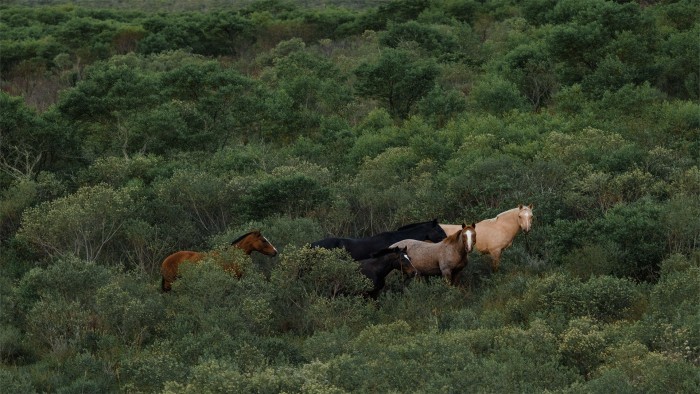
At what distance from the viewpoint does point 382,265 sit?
60.6 feet

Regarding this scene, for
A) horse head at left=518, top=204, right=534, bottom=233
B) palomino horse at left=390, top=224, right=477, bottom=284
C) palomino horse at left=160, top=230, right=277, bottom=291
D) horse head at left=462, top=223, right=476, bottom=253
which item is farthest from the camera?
palomino horse at left=160, top=230, right=277, bottom=291

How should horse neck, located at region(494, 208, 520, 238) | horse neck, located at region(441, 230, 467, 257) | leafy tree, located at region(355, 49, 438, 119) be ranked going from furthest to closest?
leafy tree, located at region(355, 49, 438, 119) < horse neck, located at region(494, 208, 520, 238) < horse neck, located at region(441, 230, 467, 257)

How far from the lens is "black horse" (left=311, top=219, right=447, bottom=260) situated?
19.5m

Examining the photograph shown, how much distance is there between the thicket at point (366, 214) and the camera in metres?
14.1

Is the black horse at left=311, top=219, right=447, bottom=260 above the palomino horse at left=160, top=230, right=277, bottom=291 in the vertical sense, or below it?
above

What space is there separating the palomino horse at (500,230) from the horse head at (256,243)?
176 inches

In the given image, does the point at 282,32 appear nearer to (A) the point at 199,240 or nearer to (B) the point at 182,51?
(B) the point at 182,51

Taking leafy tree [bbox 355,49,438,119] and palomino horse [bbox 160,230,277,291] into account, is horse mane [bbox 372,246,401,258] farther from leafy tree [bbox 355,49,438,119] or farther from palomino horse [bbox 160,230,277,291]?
leafy tree [bbox 355,49,438,119]

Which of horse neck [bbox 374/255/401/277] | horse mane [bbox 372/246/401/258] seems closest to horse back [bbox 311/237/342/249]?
horse mane [bbox 372/246/401/258]

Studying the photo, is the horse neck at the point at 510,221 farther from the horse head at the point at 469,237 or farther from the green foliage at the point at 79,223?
the green foliage at the point at 79,223

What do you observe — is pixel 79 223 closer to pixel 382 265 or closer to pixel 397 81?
pixel 382 265

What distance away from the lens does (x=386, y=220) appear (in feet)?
79.6

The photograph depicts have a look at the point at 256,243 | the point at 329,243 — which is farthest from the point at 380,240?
the point at 256,243

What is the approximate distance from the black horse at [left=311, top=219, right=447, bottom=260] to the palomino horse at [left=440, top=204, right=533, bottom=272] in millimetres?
1052
